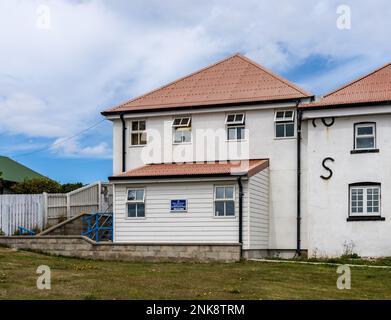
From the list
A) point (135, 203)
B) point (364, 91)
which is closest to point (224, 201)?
point (135, 203)

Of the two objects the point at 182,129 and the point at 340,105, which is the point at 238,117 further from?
the point at 340,105

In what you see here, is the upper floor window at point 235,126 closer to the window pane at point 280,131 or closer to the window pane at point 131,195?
the window pane at point 280,131

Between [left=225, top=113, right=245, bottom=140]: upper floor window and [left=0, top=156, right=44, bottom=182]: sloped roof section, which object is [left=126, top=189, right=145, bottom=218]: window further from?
[left=0, top=156, right=44, bottom=182]: sloped roof section

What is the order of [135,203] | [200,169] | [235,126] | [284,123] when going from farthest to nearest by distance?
[235,126]
[284,123]
[135,203]
[200,169]

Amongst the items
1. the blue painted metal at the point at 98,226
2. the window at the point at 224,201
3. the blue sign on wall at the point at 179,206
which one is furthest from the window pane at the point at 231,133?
the blue painted metal at the point at 98,226

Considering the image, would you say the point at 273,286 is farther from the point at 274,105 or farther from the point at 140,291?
the point at 274,105

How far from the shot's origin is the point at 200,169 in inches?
1112

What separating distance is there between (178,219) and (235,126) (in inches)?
212

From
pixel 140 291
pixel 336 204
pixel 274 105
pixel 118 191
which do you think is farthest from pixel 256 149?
pixel 140 291

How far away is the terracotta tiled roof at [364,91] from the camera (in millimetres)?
27188

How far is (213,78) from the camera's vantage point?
1298 inches

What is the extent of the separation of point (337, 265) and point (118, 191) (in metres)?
9.87
